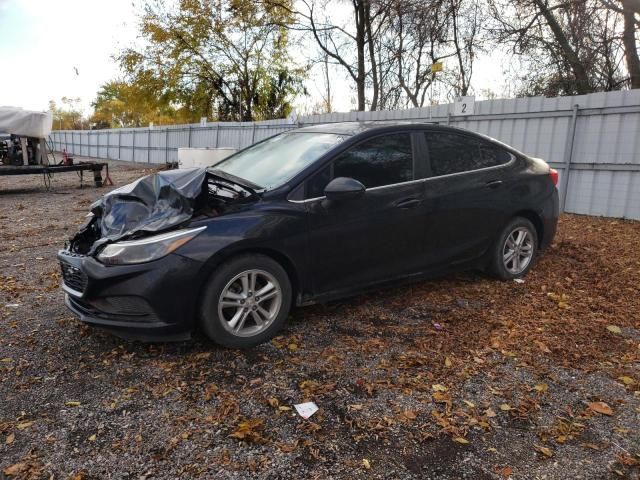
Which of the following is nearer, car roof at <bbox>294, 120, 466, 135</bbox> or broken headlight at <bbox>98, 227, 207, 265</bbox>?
broken headlight at <bbox>98, 227, 207, 265</bbox>

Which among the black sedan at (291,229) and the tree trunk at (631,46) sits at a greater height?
the tree trunk at (631,46)

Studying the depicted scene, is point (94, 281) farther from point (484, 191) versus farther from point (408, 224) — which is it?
point (484, 191)

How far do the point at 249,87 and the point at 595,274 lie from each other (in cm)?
2780

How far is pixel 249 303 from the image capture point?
348 cm

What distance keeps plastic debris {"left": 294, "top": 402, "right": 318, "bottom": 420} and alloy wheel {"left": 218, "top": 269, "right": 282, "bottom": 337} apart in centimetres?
81

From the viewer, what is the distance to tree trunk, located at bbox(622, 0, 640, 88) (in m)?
11.6

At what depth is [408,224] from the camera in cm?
415

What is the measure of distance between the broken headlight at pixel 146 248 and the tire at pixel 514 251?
10.0 ft

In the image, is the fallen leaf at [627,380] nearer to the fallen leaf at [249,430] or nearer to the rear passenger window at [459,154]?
the rear passenger window at [459,154]

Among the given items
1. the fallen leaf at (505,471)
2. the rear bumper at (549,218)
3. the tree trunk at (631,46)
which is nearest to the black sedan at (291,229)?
the rear bumper at (549,218)

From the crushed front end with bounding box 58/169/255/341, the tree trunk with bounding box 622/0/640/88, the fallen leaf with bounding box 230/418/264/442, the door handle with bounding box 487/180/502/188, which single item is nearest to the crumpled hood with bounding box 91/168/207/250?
the crushed front end with bounding box 58/169/255/341

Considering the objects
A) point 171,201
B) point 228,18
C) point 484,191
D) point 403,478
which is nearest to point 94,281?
point 171,201

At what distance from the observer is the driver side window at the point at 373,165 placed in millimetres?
3828

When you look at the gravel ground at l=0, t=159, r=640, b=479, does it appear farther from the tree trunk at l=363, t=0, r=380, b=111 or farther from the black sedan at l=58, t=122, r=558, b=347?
the tree trunk at l=363, t=0, r=380, b=111
